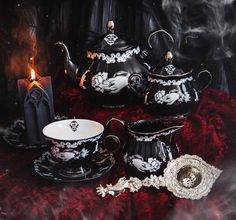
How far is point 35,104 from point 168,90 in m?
0.28

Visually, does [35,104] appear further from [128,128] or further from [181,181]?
[181,181]

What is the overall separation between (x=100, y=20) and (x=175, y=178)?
57 centimetres

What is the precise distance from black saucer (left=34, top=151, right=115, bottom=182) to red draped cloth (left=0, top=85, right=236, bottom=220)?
0.01m

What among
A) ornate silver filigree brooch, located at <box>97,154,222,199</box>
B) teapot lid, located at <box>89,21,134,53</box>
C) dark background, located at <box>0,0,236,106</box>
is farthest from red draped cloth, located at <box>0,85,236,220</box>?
dark background, located at <box>0,0,236,106</box>

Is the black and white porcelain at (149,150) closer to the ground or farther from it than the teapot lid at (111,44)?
closer to the ground

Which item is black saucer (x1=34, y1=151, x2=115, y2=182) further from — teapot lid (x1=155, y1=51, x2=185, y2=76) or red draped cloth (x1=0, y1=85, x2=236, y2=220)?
teapot lid (x1=155, y1=51, x2=185, y2=76)

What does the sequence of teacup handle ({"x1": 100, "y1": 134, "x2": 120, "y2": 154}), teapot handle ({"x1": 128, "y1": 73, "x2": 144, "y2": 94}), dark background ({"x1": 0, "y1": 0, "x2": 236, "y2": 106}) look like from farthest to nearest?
dark background ({"x1": 0, "y1": 0, "x2": 236, "y2": 106}) < teapot handle ({"x1": 128, "y1": 73, "x2": 144, "y2": 94}) < teacup handle ({"x1": 100, "y1": 134, "x2": 120, "y2": 154})

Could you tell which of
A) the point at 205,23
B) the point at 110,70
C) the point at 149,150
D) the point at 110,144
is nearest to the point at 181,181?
the point at 149,150

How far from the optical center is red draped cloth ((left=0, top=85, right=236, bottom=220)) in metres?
0.75

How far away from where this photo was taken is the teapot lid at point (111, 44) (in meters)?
0.97

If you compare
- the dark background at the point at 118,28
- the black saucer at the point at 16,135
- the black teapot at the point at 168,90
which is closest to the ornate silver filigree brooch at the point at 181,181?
the black teapot at the point at 168,90

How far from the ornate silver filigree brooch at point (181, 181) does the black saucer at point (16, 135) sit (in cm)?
23

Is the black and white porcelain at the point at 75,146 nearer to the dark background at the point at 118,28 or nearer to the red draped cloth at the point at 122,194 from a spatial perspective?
the red draped cloth at the point at 122,194

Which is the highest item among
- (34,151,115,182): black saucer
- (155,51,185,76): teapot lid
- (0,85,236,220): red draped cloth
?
(155,51,185,76): teapot lid
